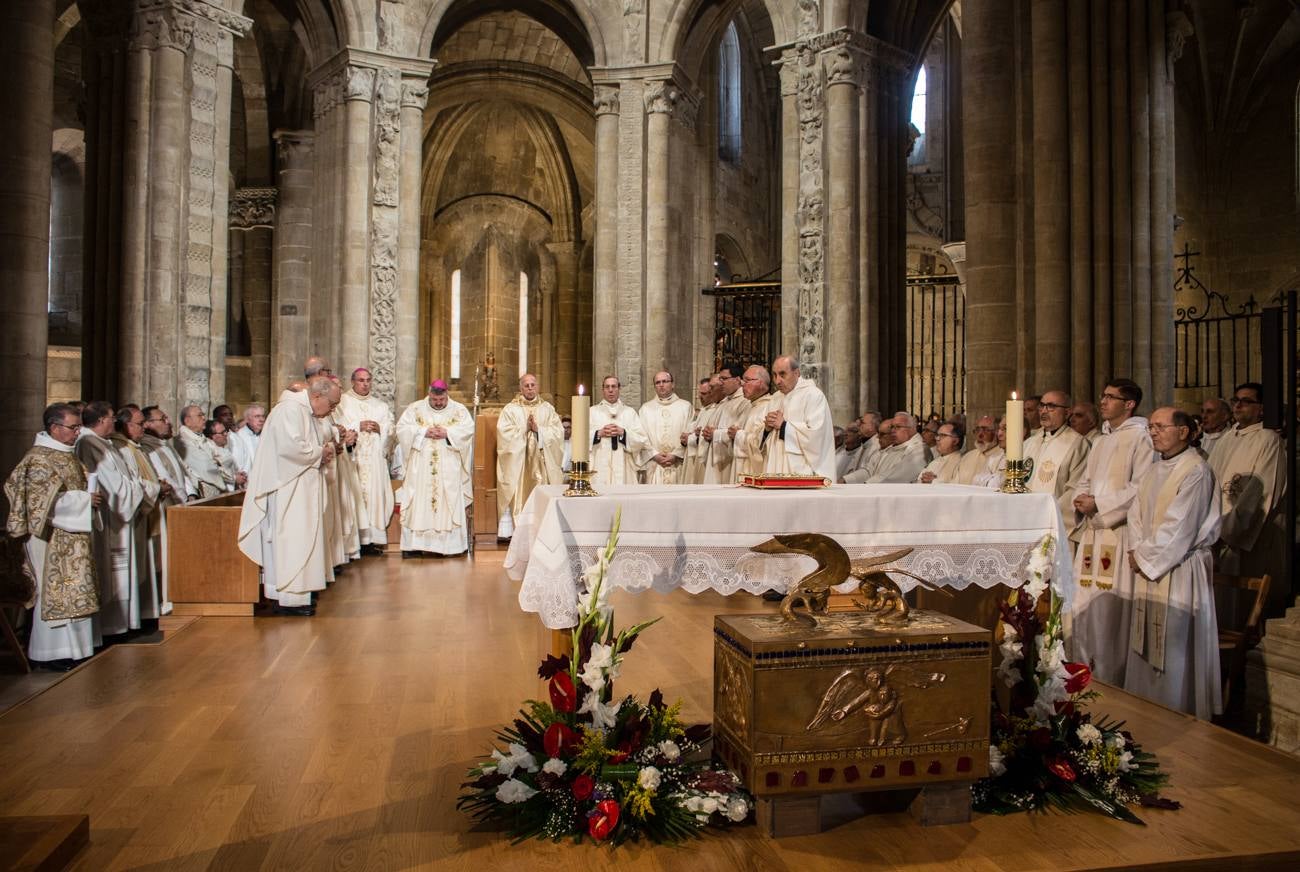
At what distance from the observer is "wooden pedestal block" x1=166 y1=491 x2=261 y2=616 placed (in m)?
7.76

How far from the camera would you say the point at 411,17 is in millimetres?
15664

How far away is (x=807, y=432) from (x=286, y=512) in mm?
3930

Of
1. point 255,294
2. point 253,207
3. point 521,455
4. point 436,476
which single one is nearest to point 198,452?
point 436,476

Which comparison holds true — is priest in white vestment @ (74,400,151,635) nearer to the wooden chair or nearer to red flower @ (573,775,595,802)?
red flower @ (573,775,595,802)

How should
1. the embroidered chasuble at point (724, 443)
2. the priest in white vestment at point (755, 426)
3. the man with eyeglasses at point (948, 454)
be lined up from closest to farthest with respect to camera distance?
the priest in white vestment at point (755, 426) < the man with eyeglasses at point (948, 454) < the embroidered chasuble at point (724, 443)

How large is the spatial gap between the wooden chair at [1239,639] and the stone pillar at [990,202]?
393cm

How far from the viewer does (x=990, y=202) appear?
10188 millimetres

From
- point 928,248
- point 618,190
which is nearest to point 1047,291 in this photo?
point 618,190

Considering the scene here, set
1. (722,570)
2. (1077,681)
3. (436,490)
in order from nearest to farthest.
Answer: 1. (1077,681)
2. (722,570)
3. (436,490)

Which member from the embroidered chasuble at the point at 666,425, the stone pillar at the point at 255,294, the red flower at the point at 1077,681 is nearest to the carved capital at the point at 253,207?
the stone pillar at the point at 255,294

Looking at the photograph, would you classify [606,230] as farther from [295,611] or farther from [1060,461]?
[1060,461]

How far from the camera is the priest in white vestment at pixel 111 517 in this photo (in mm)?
7516

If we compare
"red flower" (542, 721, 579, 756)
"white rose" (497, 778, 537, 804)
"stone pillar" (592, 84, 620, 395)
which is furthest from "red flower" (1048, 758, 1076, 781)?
"stone pillar" (592, 84, 620, 395)

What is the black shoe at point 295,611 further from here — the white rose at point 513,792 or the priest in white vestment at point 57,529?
the white rose at point 513,792
